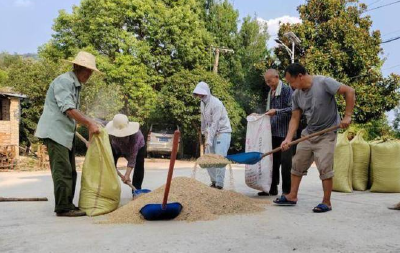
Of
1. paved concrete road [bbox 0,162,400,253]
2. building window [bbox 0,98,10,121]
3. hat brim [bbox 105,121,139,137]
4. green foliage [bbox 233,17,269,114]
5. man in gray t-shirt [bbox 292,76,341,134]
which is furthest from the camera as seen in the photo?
green foliage [bbox 233,17,269,114]

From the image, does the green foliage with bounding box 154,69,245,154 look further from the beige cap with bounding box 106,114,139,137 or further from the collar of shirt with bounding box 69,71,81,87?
the collar of shirt with bounding box 69,71,81,87

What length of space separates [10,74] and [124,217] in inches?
603

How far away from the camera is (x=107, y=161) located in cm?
420

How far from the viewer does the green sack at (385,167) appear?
5.57 m

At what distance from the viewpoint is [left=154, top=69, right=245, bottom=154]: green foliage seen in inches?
720

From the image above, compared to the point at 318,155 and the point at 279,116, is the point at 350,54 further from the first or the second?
the point at 318,155

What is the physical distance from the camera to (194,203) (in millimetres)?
4012

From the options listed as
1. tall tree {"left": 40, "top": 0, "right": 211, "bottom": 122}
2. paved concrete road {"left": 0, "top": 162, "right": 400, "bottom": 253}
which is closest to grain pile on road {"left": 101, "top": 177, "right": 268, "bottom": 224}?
paved concrete road {"left": 0, "top": 162, "right": 400, "bottom": 253}

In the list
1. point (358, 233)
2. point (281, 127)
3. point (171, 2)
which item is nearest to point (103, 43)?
point (171, 2)

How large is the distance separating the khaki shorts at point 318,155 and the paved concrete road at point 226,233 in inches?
16.2

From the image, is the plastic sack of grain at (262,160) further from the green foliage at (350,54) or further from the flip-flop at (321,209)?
the green foliage at (350,54)

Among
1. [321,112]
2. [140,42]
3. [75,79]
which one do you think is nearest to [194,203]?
[321,112]

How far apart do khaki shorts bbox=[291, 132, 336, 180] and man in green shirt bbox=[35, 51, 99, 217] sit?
2179 mm

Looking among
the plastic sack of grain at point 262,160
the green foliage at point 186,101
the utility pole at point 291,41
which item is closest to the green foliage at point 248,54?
the green foliage at point 186,101
